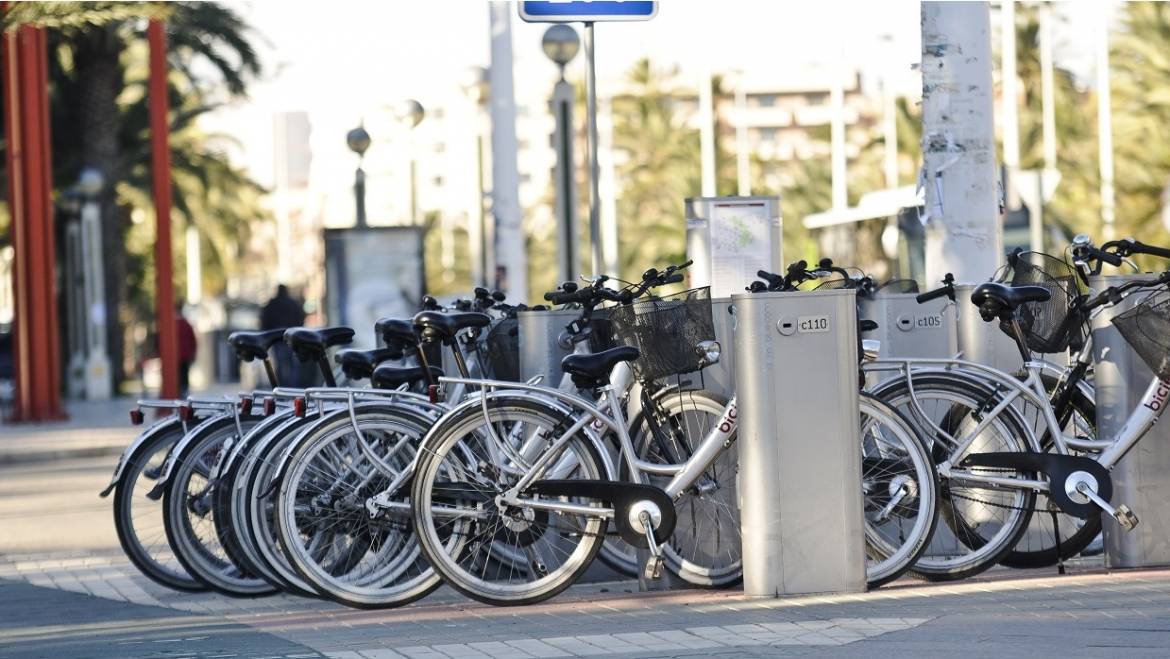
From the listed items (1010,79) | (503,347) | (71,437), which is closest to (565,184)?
(71,437)

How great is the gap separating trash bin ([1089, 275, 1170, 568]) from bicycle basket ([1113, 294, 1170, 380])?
0.23 meters

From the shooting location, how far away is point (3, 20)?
14430 millimetres

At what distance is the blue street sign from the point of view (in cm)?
1017

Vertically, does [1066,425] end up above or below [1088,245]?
below

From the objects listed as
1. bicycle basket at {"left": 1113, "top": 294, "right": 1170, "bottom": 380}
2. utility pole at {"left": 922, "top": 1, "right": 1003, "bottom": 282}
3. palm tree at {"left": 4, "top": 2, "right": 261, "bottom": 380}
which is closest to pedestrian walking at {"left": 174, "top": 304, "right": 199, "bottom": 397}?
palm tree at {"left": 4, "top": 2, "right": 261, "bottom": 380}

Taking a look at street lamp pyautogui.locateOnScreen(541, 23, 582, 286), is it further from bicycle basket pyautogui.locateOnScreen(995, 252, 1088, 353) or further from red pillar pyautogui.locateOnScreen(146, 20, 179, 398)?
bicycle basket pyautogui.locateOnScreen(995, 252, 1088, 353)

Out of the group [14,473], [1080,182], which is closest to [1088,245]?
[14,473]

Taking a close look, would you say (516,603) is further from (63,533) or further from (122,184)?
(122,184)

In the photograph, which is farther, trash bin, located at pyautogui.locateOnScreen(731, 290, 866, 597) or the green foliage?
the green foliage

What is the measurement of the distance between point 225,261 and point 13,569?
1899 inches

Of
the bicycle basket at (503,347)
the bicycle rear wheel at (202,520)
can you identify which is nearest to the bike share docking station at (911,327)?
the bicycle basket at (503,347)

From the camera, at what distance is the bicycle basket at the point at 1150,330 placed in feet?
22.7

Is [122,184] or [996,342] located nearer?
[996,342]

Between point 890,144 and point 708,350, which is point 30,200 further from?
point 890,144
